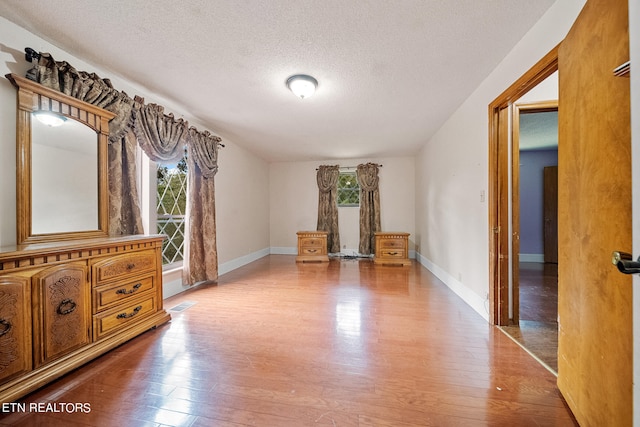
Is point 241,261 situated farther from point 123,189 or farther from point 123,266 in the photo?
point 123,266

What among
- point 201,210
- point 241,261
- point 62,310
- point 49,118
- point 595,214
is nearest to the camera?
point 595,214

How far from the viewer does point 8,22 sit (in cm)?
157

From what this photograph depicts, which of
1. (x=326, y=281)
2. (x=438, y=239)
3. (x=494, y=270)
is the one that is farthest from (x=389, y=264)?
(x=494, y=270)

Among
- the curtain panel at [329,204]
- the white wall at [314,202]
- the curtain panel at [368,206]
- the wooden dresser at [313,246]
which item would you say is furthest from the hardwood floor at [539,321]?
the curtain panel at [329,204]

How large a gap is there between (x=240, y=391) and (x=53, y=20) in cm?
263

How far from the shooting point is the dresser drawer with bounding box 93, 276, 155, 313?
5.37ft

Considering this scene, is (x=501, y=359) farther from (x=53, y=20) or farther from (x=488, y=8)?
(x=53, y=20)

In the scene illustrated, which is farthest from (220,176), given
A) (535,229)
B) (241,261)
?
(535,229)

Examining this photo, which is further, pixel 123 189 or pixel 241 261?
pixel 241 261

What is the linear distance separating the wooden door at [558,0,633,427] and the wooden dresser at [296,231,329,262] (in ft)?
13.2

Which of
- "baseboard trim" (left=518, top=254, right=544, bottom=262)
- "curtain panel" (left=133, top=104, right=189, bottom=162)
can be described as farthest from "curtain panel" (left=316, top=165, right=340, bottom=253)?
"baseboard trim" (left=518, top=254, right=544, bottom=262)

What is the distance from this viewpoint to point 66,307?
4.78 feet

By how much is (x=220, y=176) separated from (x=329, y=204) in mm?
2578

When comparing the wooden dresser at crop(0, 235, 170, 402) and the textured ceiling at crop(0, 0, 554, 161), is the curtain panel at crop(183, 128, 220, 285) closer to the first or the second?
the textured ceiling at crop(0, 0, 554, 161)
